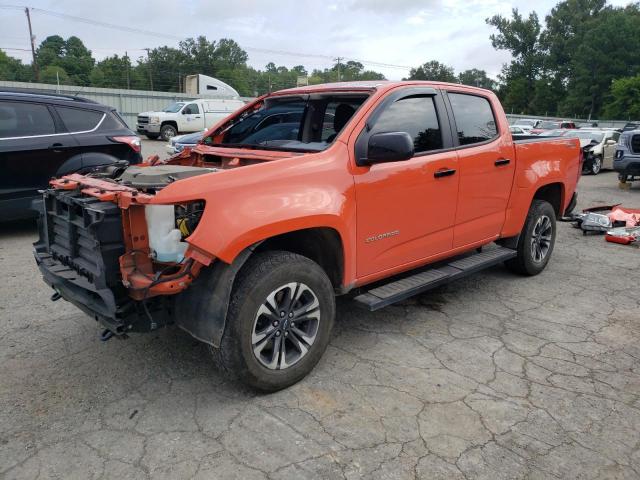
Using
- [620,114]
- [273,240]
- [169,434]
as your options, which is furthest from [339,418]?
[620,114]

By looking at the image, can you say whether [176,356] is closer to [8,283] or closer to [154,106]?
[8,283]

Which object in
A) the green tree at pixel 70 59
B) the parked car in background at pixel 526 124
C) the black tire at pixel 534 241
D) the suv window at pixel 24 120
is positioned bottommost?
the black tire at pixel 534 241

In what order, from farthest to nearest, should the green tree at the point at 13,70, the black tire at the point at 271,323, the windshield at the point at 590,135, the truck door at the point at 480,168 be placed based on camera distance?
1. the green tree at the point at 13,70
2. the windshield at the point at 590,135
3. the truck door at the point at 480,168
4. the black tire at the point at 271,323

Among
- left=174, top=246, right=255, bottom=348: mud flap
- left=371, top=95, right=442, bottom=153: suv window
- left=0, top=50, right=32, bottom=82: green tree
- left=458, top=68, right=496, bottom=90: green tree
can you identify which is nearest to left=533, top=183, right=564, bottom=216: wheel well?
left=371, top=95, right=442, bottom=153: suv window

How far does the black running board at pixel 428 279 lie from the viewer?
3580 millimetres

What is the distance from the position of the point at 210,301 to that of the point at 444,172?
7.03 feet

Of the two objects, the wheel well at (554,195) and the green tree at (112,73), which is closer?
the wheel well at (554,195)

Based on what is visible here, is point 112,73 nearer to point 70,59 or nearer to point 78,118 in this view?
point 70,59

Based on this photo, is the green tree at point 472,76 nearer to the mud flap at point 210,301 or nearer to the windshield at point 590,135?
the windshield at point 590,135

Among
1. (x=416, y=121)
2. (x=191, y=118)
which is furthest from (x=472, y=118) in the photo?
(x=191, y=118)

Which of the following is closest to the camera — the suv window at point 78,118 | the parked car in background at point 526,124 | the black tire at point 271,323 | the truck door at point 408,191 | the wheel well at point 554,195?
the black tire at point 271,323

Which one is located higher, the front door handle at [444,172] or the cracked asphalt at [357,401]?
the front door handle at [444,172]

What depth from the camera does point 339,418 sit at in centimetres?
291

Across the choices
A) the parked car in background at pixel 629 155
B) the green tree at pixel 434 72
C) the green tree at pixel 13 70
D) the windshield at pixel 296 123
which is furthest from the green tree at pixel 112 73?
the windshield at pixel 296 123
